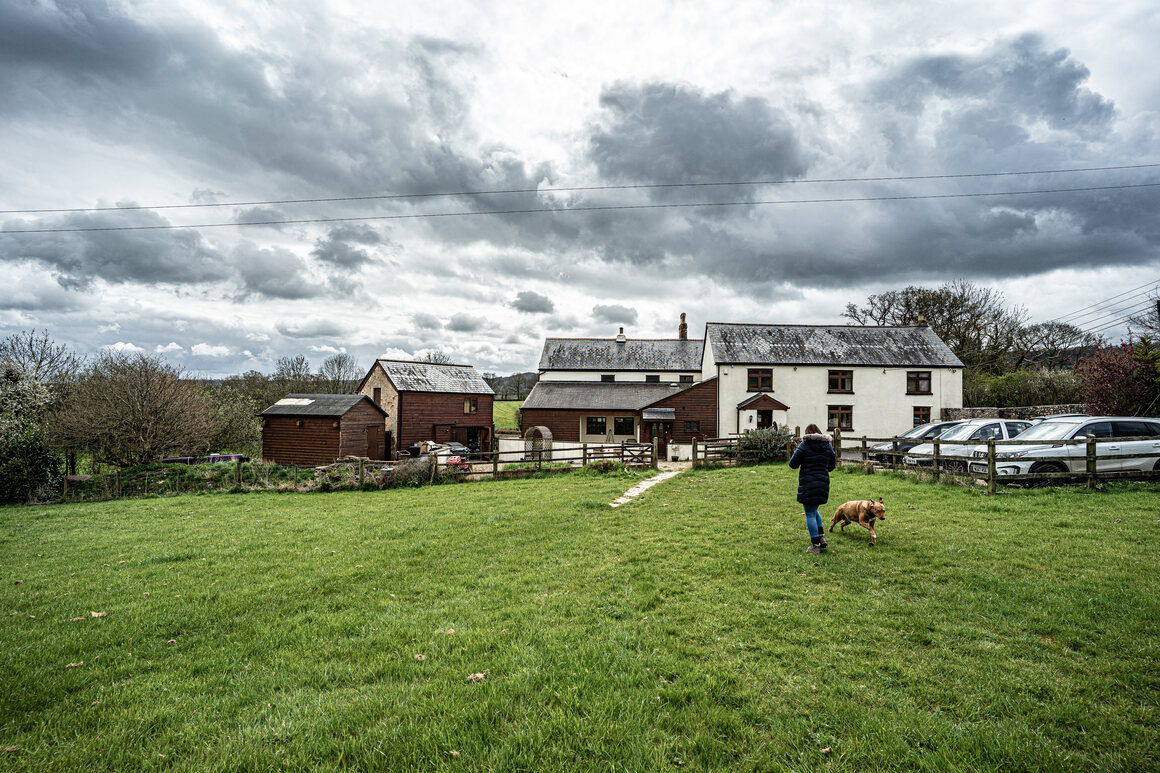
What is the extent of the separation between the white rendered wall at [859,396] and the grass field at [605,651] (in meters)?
20.1

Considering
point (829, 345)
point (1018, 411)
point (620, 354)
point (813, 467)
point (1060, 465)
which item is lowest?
point (1060, 465)

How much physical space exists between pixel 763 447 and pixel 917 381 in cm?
1540

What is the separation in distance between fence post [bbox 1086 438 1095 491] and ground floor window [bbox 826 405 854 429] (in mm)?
18572

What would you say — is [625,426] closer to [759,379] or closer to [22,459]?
[759,379]

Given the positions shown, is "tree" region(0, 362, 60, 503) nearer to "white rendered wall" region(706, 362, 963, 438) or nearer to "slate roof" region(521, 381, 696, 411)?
"slate roof" region(521, 381, 696, 411)

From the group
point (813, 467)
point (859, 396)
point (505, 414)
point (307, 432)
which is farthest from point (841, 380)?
point (505, 414)

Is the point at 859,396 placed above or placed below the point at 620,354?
below

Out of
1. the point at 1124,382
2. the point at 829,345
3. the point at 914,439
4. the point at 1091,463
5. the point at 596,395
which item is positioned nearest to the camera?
the point at 1091,463

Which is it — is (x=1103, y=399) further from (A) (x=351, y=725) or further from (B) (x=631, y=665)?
(A) (x=351, y=725)

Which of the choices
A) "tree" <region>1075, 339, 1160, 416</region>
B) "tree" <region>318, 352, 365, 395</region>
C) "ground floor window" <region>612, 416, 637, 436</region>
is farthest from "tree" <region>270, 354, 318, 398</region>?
"tree" <region>1075, 339, 1160, 416</region>

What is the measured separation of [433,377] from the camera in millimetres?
35562

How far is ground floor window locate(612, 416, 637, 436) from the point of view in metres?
33.9

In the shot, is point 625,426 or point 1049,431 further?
point 625,426

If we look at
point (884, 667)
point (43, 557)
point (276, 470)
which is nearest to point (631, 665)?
point (884, 667)
